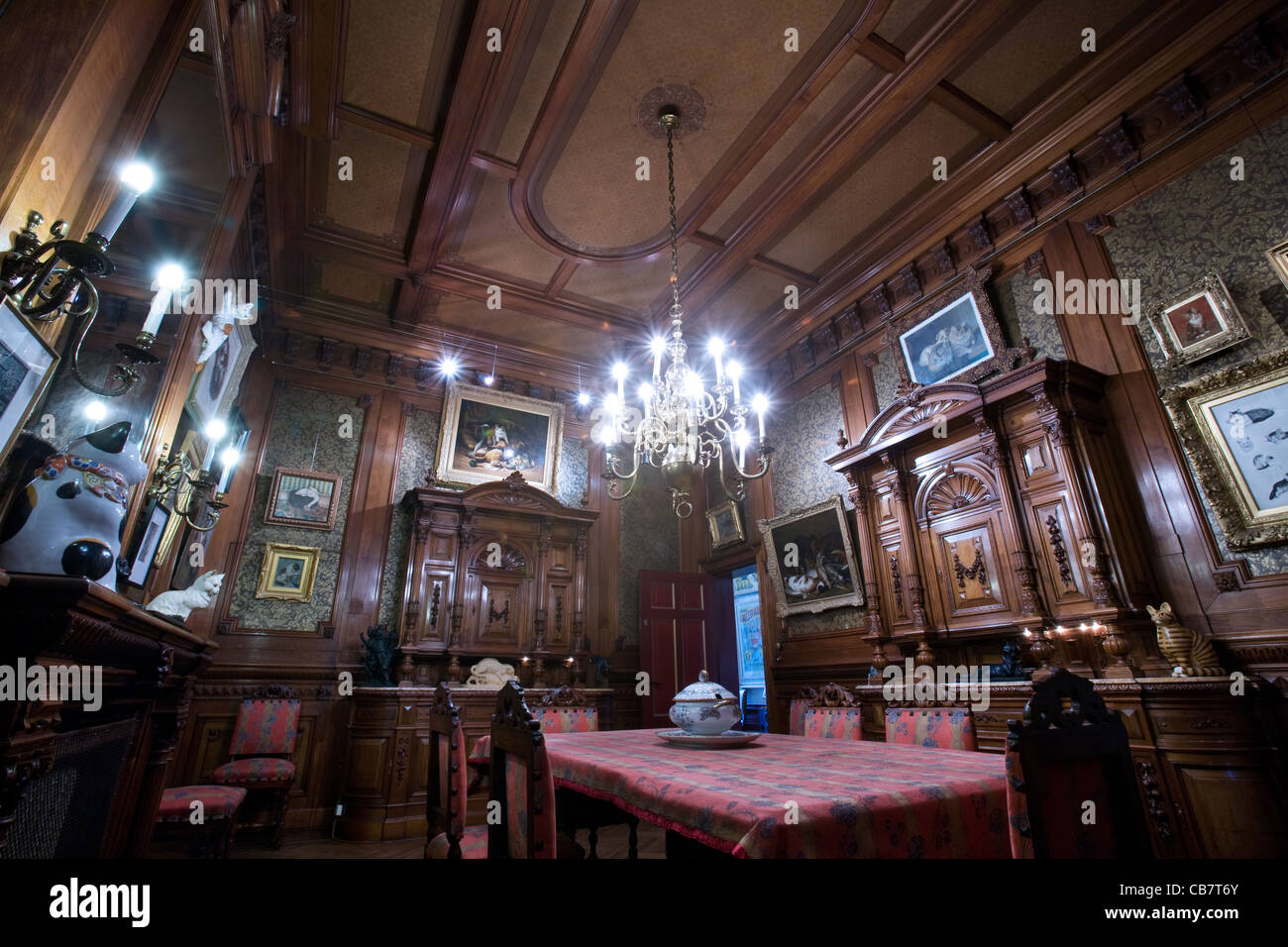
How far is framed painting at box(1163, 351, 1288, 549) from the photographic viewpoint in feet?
10.4

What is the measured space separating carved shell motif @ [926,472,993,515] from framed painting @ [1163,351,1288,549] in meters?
1.19

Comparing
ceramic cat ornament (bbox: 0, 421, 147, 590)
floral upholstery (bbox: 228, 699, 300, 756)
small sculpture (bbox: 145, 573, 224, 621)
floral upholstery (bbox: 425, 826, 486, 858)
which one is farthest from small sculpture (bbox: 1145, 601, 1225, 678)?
floral upholstery (bbox: 228, 699, 300, 756)

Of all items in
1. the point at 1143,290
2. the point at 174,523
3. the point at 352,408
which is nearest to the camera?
the point at 174,523

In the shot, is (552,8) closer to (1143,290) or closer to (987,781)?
(1143,290)

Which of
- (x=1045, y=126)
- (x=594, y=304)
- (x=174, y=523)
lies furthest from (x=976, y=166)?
(x=174, y=523)

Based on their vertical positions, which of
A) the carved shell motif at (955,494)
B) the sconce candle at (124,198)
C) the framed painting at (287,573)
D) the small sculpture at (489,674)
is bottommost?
the small sculpture at (489,674)

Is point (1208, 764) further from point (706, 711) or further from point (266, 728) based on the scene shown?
point (266, 728)

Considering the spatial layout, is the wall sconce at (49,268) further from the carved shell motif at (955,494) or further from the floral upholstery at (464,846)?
the carved shell motif at (955,494)

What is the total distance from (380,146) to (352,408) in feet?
9.37

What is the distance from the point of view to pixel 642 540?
7.55m

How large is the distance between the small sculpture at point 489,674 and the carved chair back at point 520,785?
4.09 metres

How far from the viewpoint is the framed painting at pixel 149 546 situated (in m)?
2.94

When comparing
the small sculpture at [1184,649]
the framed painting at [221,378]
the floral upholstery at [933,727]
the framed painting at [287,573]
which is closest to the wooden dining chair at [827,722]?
the floral upholstery at [933,727]
